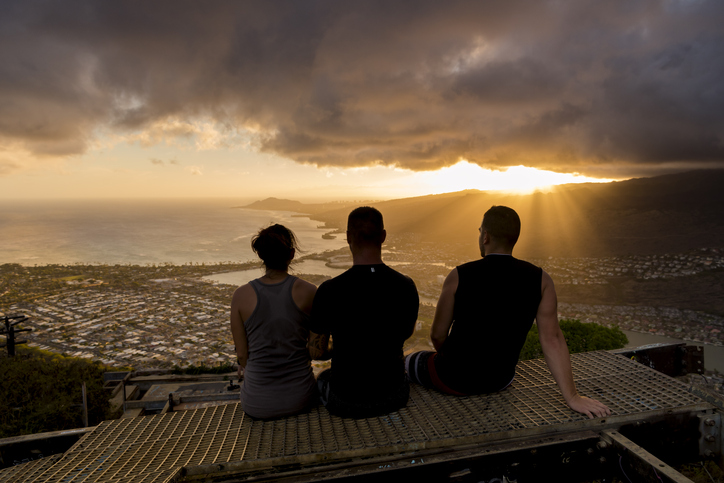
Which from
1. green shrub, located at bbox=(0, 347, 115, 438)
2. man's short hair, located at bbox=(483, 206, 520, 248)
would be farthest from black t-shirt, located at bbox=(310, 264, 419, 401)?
green shrub, located at bbox=(0, 347, 115, 438)

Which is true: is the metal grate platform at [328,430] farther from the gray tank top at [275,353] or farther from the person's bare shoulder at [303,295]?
the person's bare shoulder at [303,295]

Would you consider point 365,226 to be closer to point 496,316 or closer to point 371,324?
point 371,324

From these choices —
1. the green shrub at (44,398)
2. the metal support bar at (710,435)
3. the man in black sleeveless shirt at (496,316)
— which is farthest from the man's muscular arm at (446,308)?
the green shrub at (44,398)

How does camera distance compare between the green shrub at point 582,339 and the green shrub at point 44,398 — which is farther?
the green shrub at point 582,339

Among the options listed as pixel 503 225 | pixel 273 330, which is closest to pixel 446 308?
pixel 503 225

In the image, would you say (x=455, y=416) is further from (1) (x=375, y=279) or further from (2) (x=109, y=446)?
(2) (x=109, y=446)

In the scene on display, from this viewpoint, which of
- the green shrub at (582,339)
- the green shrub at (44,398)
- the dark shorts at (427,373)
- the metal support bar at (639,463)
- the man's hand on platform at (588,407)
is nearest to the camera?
the metal support bar at (639,463)
